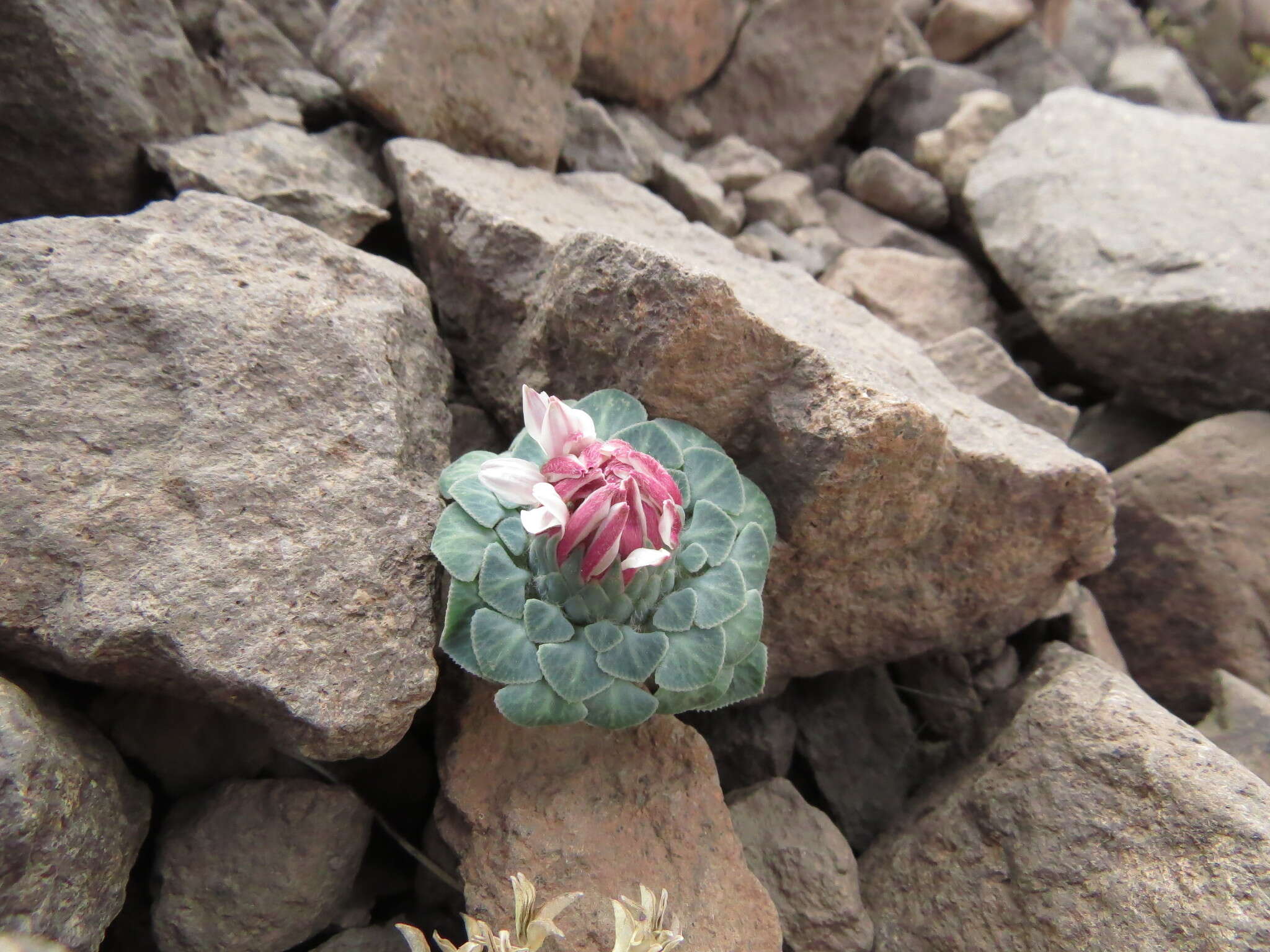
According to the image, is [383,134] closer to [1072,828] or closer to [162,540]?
[162,540]

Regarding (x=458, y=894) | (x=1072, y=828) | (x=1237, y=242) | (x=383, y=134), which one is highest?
(x=1237, y=242)

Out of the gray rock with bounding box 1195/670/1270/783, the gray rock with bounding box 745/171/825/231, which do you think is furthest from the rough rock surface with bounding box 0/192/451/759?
the gray rock with bounding box 745/171/825/231

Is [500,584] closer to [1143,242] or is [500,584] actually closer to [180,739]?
[180,739]

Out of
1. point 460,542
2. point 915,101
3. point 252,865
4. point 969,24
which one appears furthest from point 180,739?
point 969,24

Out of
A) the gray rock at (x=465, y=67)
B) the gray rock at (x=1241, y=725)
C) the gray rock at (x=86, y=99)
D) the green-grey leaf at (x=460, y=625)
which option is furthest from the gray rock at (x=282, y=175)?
the gray rock at (x=1241, y=725)

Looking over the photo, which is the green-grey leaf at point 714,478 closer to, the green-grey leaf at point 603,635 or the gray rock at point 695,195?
the green-grey leaf at point 603,635

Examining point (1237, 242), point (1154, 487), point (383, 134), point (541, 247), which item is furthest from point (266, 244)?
point (1237, 242)
